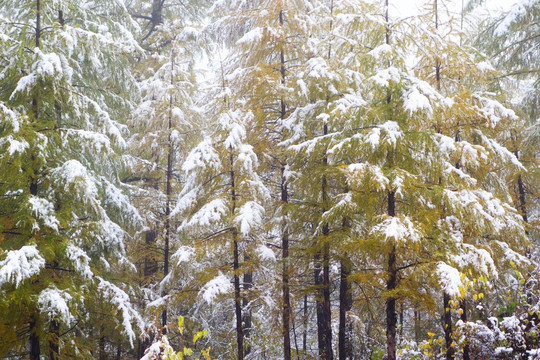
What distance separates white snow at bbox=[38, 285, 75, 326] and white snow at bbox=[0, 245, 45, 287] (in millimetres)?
457

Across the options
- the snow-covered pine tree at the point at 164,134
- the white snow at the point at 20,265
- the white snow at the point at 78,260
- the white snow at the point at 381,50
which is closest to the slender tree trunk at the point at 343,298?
the white snow at the point at 381,50

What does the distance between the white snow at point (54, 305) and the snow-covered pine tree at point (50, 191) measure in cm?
1

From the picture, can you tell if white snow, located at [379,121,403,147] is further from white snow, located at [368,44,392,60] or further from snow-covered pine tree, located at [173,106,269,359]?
snow-covered pine tree, located at [173,106,269,359]

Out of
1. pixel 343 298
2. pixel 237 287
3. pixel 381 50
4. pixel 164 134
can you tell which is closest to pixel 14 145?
pixel 237 287

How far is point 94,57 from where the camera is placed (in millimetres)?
8766

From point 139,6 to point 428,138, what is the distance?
13835 mm

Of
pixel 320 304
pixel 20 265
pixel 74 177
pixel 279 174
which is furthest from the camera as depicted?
pixel 320 304

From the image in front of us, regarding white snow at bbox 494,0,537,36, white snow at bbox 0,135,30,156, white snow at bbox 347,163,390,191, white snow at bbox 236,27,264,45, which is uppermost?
white snow at bbox 494,0,537,36

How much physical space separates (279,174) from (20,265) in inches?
272

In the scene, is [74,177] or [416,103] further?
[74,177]

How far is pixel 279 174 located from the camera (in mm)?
11305

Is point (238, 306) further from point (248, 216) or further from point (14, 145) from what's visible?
point (14, 145)

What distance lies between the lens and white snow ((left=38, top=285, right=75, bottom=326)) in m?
6.22

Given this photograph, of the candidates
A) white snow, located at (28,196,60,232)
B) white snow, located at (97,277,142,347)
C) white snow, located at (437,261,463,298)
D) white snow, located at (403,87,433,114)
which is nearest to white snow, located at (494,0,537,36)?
white snow, located at (403,87,433,114)
